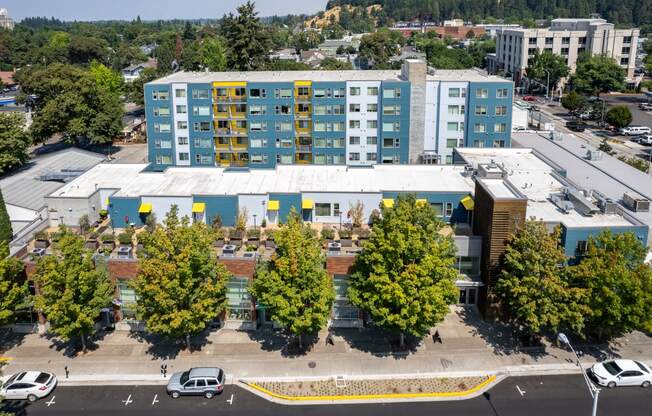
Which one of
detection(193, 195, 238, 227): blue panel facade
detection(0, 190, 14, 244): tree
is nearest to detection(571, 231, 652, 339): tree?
detection(193, 195, 238, 227): blue panel facade

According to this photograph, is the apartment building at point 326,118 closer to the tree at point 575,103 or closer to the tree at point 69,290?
the tree at point 69,290

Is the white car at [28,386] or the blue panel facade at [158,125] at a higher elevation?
the blue panel facade at [158,125]

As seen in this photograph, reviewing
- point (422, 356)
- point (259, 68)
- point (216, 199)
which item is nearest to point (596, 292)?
point (422, 356)

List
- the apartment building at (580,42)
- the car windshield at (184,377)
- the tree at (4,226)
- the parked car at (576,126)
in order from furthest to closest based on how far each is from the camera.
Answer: the apartment building at (580,42)
the parked car at (576,126)
the tree at (4,226)
the car windshield at (184,377)

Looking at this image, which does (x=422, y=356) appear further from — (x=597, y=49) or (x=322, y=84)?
(x=597, y=49)

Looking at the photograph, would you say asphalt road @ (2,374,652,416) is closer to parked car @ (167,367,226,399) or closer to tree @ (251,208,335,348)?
parked car @ (167,367,226,399)

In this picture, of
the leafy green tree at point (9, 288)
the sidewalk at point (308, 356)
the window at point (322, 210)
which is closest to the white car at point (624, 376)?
the sidewalk at point (308, 356)
